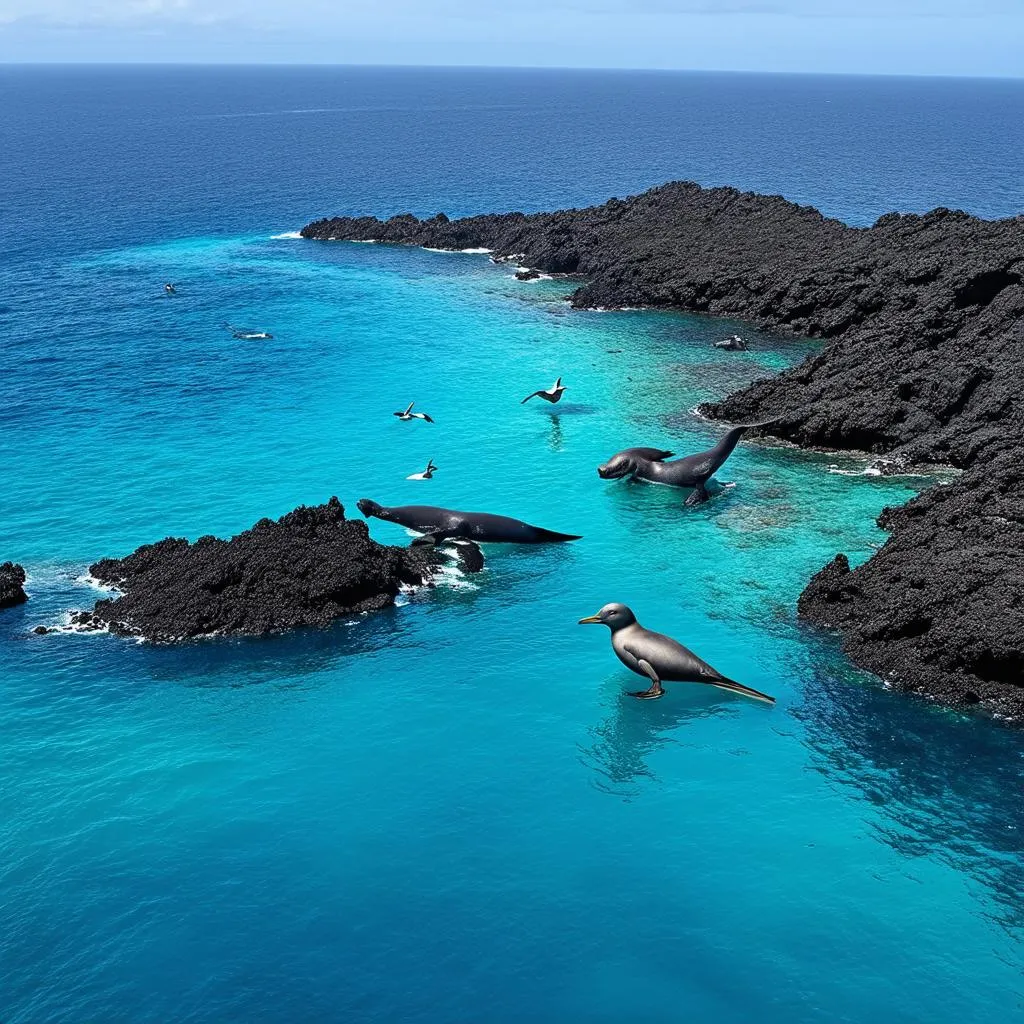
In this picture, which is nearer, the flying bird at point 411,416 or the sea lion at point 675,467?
the sea lion at point 675,467

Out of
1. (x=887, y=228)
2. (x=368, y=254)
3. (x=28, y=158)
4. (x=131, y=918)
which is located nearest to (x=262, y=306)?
(x=368, y=254)

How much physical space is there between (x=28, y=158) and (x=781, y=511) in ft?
475

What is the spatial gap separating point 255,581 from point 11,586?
23.0 ft

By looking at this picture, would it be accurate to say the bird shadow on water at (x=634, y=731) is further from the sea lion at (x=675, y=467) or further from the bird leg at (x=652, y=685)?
the sea lion at (x=675, y=467)

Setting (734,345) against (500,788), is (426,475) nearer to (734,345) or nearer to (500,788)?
(500,788)

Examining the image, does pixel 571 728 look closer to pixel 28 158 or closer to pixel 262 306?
pixel 262 306

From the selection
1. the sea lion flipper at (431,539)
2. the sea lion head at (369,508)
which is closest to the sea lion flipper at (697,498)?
the sea lion flipper at (431,539)

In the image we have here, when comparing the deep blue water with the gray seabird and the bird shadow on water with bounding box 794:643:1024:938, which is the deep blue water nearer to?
the bird shadow on water with bounding box 794:643:1024:938

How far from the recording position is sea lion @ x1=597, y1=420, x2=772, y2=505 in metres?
39.3

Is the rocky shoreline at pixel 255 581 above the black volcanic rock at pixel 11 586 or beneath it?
above

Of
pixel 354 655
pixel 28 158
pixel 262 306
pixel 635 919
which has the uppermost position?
pixel 635 919

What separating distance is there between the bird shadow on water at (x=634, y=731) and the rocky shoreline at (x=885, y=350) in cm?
475

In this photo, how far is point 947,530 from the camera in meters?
32.2

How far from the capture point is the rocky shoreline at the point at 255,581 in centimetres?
3061
